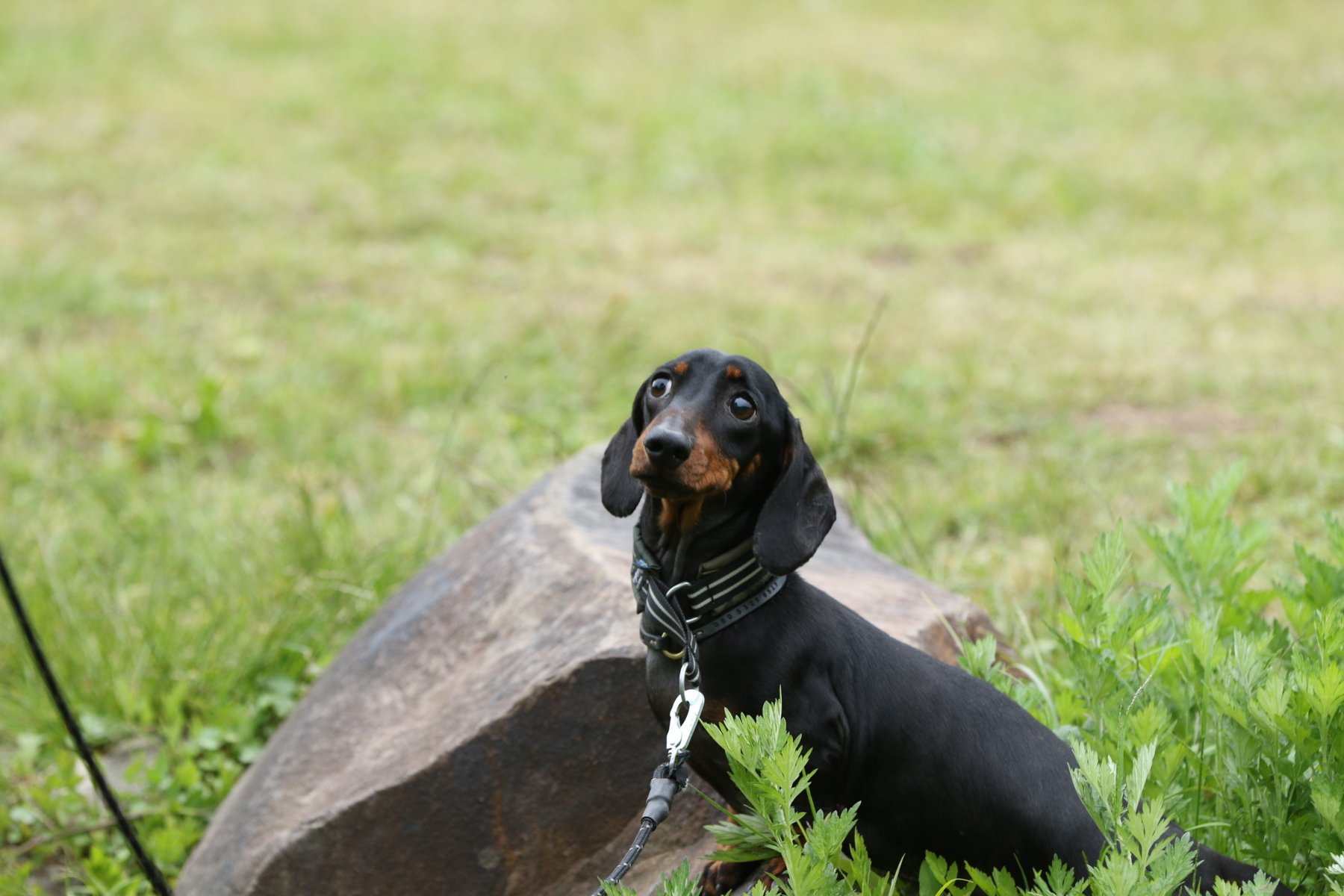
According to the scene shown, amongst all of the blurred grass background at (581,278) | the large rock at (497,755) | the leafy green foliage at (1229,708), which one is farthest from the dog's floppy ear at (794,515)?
the blurred grass background at (581,278)

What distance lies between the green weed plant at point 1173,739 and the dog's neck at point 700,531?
12.8 inches

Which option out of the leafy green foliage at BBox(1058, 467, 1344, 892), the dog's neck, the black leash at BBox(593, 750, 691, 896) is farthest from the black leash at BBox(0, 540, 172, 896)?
the leafy green foliage at BBox(1058, 467, 1344, 892)

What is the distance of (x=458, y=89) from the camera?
11266 millimetres

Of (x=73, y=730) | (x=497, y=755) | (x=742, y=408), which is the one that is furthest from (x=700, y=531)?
(x=73, y=730)

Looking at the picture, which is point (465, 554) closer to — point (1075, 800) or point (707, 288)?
point (1075, 800)

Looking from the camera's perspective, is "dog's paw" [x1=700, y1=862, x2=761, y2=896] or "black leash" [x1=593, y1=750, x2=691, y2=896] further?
"dog's paw" [x1=700, y1=862, x2=761, y2=896]

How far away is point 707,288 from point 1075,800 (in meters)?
5.69

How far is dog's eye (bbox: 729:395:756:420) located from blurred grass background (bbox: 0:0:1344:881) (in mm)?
1958

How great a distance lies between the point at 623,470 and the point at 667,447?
289mm

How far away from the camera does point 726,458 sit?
193 cm

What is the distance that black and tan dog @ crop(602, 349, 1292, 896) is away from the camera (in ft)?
6.40

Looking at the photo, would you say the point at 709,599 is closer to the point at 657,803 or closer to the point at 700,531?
the point at 700,531

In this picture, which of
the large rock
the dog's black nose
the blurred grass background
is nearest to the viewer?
the dog's black nose

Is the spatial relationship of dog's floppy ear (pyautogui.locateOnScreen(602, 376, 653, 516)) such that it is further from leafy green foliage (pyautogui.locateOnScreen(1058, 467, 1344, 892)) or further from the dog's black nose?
leafy green foliage (pyautogui.locateOnScreen(1058, 467, 1344, 892))
